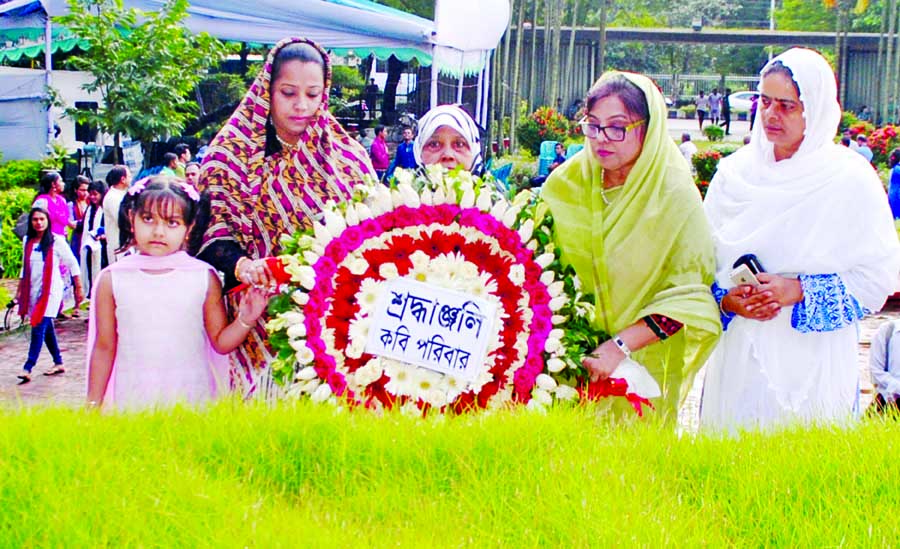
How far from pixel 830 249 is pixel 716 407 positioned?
27.9 inches

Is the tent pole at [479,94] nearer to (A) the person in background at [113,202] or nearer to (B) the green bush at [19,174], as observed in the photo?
(B) the green bush at [19,174]

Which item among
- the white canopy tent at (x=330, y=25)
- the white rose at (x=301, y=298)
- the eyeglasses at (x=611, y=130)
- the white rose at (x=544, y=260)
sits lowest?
the white rose at (x=301, y=298)

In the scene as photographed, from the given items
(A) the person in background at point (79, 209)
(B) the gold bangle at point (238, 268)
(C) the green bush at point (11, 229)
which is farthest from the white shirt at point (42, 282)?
(B) the gold bangle at point (238, 268)

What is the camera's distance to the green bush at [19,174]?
13359 mm

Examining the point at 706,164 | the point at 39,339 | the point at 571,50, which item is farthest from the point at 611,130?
the point at 571,50

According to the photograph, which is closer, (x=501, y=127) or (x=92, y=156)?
(x=92, y=156)

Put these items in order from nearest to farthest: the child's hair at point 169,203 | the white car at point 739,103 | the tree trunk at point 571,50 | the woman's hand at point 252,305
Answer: the woman's hand at point 252,305, the child's hair at point 169,203, the tree trunk at point 571,50, the white car at point 739,103

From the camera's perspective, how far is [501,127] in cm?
2820

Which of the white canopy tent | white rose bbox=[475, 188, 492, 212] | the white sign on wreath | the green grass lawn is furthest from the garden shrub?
the green grass lawn

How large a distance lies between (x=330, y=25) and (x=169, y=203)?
31.8ft

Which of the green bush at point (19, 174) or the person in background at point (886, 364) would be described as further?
the green bush at point (19, 174)

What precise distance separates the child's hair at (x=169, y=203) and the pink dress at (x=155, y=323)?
0.10 m

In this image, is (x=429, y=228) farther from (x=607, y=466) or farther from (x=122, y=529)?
(x=122, y=529)

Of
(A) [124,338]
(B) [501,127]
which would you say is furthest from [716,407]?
(B) [501,127]
